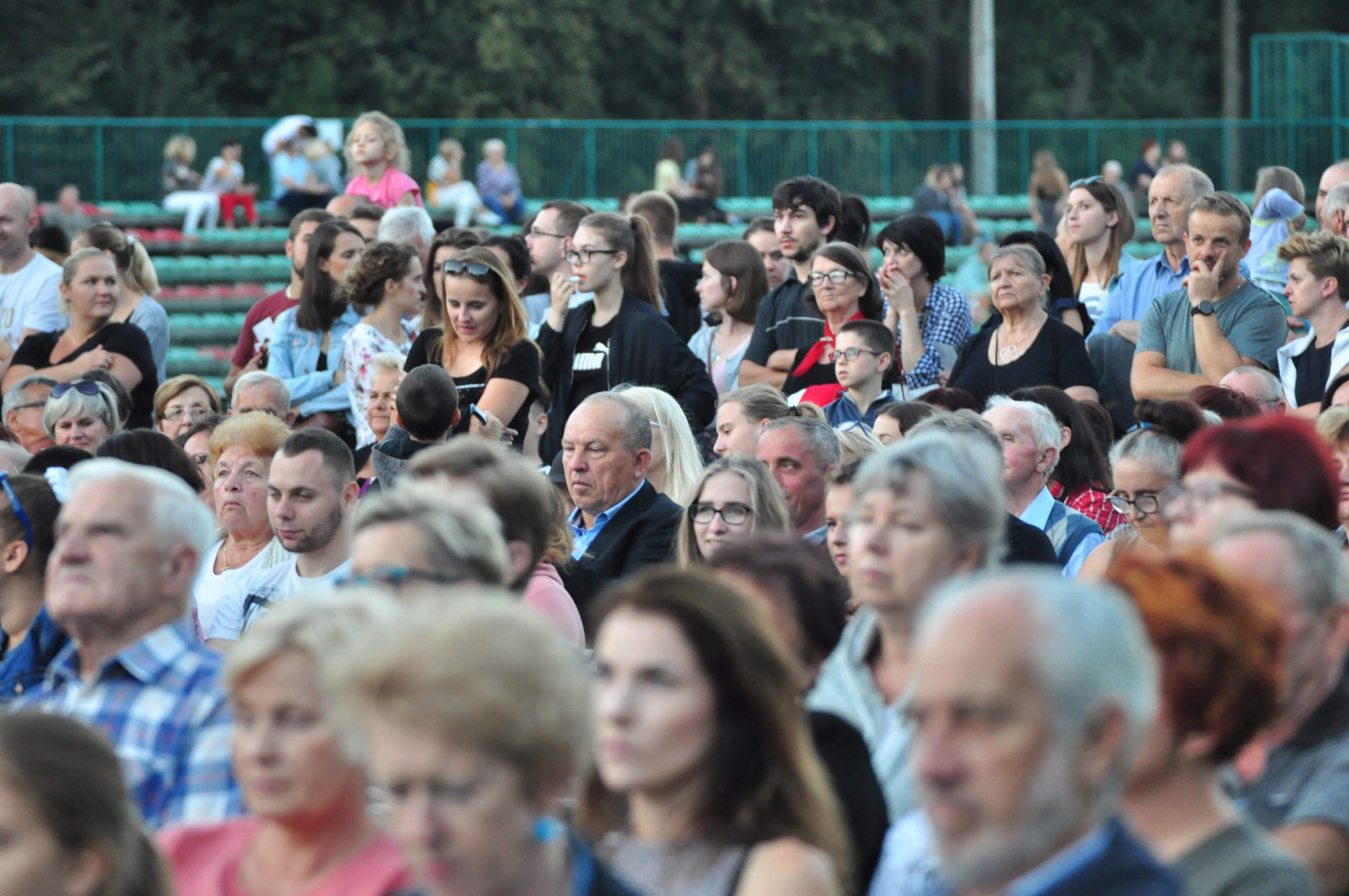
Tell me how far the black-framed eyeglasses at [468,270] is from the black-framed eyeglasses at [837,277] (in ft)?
4.91

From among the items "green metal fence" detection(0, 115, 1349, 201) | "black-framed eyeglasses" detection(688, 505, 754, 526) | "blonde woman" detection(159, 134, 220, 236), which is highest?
"green metal fence" detection(0, 115, 1349, 201)

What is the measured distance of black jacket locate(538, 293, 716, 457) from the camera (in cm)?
770

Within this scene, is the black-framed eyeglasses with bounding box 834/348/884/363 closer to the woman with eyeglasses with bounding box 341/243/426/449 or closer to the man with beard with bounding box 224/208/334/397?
the woman with eyeglasses with bounding box 341/243/426/449

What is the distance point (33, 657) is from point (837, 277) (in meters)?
4.32

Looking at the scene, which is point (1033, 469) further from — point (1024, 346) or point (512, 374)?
point (512, 374)

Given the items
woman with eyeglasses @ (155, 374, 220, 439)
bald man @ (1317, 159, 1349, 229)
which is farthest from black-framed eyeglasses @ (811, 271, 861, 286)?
woman with eyeglasses @ (155, 374, 220, 439)

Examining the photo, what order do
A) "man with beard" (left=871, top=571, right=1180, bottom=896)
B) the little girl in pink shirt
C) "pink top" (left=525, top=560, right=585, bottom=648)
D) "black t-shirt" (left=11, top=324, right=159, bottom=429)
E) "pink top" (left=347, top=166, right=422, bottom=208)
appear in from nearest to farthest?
1. "man with beard" (left=871, top=571, right=1180, bottom=896)
2. "pink top" (left=525, top=560, right=585, bottom=648)
3. "black t-shirt" (left=11, top=324, right=159, bottom=429)
4. the little girl in pink shirt
5. "pink top" (left=347, top=166, right=422, bottom=208)

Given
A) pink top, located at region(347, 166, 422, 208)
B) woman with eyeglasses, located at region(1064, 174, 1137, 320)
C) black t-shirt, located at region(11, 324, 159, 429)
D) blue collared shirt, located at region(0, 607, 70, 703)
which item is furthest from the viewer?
pink top, located at region(347, 166, 422, 208)

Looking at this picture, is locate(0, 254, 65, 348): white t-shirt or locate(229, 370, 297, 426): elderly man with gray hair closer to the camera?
locate(229, 370, 297, 426): elderly man with gray hair

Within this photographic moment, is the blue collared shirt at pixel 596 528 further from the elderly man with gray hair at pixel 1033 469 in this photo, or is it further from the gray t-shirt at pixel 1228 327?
the gray t-shirt at pixel 1228 327

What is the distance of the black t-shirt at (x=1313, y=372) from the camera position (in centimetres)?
699

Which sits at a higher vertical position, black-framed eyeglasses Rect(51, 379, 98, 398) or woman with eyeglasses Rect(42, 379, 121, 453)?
black-framed eyeglasses Rect(51, 379, 98, 398)

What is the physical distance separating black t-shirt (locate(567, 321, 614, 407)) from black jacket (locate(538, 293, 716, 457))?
2cm

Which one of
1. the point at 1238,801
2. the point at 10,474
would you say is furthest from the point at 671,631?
the point at 10,474
